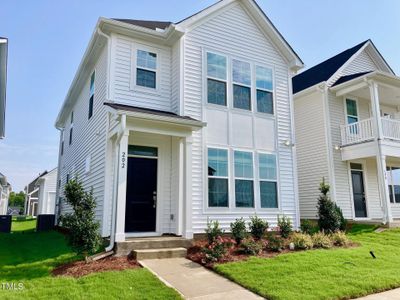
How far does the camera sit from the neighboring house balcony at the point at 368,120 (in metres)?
13.5

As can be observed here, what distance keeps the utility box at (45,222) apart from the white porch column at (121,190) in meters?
10.6

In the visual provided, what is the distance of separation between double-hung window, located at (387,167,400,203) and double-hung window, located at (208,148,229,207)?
10.3m

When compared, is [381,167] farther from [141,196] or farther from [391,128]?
[141,196]

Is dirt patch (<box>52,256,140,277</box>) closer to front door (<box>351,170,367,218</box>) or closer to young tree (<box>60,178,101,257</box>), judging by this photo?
young tree (<box>60,178,101,257</box>)

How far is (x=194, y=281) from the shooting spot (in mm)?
6195

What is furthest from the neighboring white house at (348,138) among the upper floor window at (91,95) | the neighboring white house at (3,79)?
the neighboring white house at (3,79)

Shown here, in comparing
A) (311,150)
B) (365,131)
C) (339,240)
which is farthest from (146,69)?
(365,131)

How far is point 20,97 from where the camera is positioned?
60.9 ft

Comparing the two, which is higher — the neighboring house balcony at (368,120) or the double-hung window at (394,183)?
the neighboring house balcony at (368,120)

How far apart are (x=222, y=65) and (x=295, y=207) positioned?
18.7 ft

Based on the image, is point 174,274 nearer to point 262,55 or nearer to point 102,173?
point 102,173

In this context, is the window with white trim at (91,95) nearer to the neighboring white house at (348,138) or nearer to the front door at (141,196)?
the front door at (141,196)

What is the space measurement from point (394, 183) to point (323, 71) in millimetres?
6729

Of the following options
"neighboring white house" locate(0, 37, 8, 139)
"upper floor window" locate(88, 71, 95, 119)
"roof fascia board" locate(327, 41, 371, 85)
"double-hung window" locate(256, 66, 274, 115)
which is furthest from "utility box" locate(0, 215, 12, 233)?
"roof fascia board" locate(327, 41, 371, 85)
